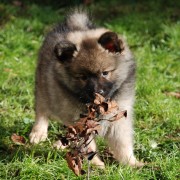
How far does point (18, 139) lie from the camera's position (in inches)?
167

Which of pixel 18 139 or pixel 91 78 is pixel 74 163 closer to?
pixel 91 78

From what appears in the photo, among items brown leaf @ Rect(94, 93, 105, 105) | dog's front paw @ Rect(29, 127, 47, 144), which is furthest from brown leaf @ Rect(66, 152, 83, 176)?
dog's front paw @ Rect(29, 127, 47, 144)

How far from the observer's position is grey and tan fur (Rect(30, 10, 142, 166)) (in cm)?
350

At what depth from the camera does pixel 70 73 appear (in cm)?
362

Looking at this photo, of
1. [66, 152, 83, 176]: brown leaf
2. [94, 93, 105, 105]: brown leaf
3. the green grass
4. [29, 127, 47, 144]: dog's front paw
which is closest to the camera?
[66, 152, 83, 176]: brown leaf

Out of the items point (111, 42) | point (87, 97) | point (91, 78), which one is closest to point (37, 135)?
point (87, 97)

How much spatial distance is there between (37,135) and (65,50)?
983 millimetres

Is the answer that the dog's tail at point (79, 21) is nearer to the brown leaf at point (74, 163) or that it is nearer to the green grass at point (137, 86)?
the green grass at point (137, 86)

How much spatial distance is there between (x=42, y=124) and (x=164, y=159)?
4.11 ft

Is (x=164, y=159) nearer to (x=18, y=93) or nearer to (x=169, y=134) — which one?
(x=169, y=134)

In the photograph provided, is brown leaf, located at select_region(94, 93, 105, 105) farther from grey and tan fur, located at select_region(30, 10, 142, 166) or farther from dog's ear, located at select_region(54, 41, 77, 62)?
dog's ear, located at select_region(54, 41, 77, 62)

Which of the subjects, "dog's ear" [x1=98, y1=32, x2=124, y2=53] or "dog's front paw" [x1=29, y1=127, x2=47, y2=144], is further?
"dog's front paw" [x1=29, y1=127, x2=47, y2=144]

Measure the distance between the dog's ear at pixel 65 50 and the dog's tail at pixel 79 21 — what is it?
0.57 m

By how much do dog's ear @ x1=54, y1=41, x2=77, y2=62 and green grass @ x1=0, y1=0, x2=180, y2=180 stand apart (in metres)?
0.75
